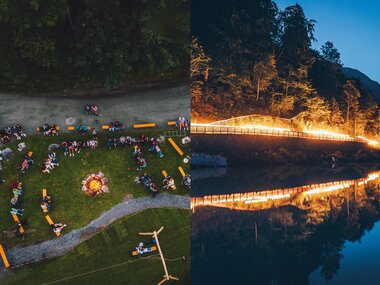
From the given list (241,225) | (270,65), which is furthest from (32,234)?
(270,65)

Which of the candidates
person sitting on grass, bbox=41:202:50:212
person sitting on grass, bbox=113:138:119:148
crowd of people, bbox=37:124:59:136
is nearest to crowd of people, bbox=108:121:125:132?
person sitting on grass, bbox=113:138:119:148

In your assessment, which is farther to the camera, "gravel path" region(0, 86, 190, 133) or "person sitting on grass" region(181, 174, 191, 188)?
"person sitting on grass" region(181, 174, 191, 188)

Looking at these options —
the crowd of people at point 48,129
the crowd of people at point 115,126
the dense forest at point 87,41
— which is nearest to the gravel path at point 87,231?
the crowd of people at point 115,126

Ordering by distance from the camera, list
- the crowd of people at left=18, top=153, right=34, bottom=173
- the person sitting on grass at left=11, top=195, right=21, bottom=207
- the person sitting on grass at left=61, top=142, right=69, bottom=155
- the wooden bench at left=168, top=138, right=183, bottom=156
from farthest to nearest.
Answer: the wooden bench at left=168, top=138, right=183, bottom=156 → the person sitting on grass at left=61, top=142, right=69, bottom=155 → the crowd of people at left=18, top=153, right=34, bottom=173 → the person sitting on grass at left=11, top=195, right=21, bottom=207

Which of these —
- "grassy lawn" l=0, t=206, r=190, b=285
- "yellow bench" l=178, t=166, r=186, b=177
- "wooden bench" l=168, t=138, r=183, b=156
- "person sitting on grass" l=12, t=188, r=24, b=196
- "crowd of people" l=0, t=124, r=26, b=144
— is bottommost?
"grassy lawn" l=0, t=206, r=190, b=285

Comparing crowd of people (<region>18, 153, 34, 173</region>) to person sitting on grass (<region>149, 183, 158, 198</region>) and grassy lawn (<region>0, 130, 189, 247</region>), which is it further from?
person sitting on grass (<region>149, 183, 158, 198</region>)

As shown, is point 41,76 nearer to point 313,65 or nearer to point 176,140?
point 176,140
